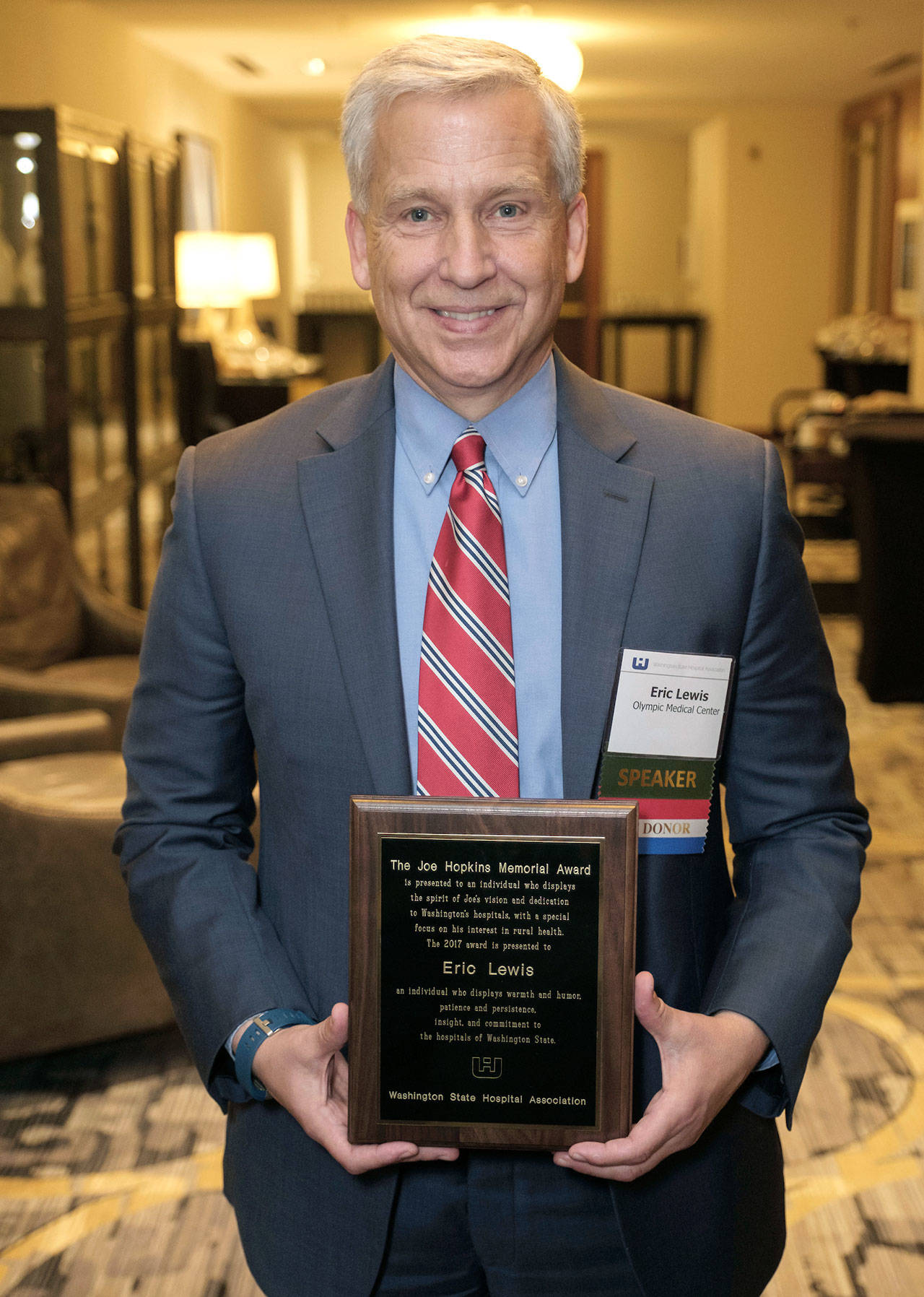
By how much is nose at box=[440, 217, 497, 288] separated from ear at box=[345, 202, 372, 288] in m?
0.11

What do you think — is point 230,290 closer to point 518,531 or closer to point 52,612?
point 52,612

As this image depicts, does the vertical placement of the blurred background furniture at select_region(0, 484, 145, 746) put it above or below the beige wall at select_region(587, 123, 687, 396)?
below

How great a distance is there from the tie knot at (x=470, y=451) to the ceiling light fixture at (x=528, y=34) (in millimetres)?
4632

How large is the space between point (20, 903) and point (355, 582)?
6.55 ft

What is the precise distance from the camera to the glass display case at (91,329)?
5645mm

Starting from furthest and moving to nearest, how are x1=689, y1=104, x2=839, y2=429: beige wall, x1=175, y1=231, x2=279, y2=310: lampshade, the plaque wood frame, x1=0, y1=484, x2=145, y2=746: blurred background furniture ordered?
1. x1=689, y1=104, x2=839, y2=429: beige wall
2. x1=175, y1=231, x2=279, y2=310: lampshade
3. x1=0, y1=484, x2=145, y2=746: blurred background furniture
4. the plaque wood frame

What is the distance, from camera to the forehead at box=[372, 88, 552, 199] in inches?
43.2

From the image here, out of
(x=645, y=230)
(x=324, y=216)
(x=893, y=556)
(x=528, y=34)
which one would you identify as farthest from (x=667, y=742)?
(x=324, y=216)

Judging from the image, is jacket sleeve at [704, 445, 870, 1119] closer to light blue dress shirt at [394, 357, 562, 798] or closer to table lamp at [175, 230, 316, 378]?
light blue dress shirt at [394, 357, 562, 798]

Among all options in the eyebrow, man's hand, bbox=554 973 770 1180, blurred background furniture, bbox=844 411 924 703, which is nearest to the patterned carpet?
man's hand, bbox=554 973 770 1180

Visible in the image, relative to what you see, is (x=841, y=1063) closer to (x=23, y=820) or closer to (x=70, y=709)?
(x=23, y=820)

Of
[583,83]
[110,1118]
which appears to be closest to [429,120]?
[110,1118]

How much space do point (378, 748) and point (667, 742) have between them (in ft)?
0.85

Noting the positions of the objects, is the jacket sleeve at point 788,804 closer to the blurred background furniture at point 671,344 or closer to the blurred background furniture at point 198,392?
the blurred background furniture at point 198,392
